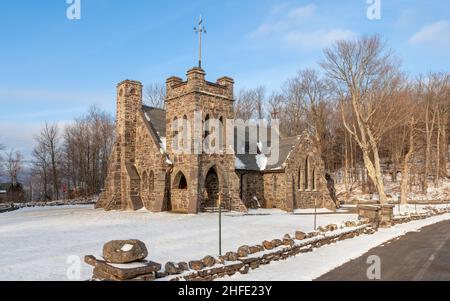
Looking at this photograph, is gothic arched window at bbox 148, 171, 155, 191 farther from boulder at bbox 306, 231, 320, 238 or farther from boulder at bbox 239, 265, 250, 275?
boulder at bbox 239, 265, 250, 275

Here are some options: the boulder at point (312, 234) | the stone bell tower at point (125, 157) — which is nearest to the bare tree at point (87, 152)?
the stone bell tower at point (125, 157)

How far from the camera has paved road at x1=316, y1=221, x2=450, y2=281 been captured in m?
8.89

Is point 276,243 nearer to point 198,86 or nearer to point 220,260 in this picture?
point 220,260

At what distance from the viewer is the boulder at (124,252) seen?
739 cm

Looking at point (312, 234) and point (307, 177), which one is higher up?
point (307, 177)

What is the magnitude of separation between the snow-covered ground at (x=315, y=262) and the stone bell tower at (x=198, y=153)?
10.8 meters

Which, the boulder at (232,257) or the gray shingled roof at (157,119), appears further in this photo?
the gray shingled roof at (157,119)

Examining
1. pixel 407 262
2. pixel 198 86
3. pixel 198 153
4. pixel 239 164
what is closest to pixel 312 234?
pixel 407 262

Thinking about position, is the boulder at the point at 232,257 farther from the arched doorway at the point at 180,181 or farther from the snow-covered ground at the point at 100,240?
the arched doorway at the point at 180,181

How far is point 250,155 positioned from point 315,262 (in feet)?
64.9

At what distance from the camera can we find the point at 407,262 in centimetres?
1059

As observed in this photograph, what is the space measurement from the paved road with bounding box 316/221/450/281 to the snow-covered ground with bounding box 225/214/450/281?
32 cm
